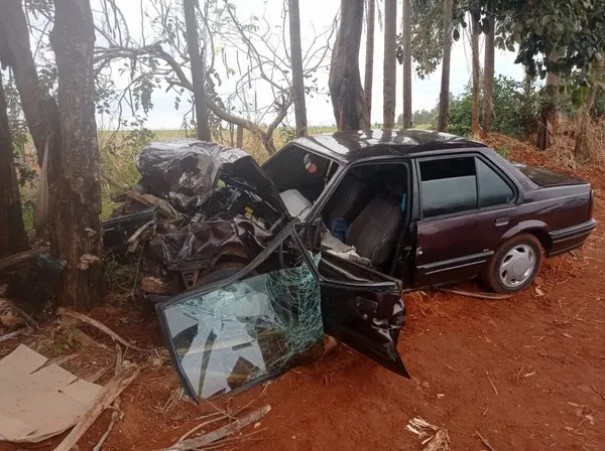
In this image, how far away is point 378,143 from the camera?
13.8 feet

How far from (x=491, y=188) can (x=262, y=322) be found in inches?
93.9

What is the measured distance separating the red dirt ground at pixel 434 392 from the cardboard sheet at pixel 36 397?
11 centimetres

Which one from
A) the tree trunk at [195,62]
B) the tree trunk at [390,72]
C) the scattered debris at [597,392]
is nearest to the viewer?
the scattered debris at [597,392]

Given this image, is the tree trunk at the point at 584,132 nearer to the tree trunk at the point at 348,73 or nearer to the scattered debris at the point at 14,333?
the tree trunk at the point at 348,73

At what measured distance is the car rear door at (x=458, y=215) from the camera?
13.0 feet

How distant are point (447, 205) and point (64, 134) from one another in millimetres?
3082

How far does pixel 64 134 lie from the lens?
370 centimetres

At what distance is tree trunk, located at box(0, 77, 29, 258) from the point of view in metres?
4.78

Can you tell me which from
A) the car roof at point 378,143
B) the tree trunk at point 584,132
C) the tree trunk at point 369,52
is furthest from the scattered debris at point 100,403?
the tree trunk at point 584,132

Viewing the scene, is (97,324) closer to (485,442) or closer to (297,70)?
(485,442)

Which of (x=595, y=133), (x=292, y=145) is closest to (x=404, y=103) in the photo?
(x=595, y=133)

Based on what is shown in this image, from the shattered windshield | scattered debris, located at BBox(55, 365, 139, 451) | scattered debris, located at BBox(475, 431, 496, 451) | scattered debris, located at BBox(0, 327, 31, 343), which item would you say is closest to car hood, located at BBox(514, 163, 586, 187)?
scattered debris, located at BBox(475, 431, 496, 451)

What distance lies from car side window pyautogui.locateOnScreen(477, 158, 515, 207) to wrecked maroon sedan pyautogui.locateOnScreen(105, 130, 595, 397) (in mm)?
12

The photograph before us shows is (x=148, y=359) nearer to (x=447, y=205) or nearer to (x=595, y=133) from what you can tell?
(x=447, y=205)
